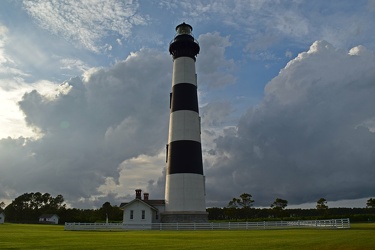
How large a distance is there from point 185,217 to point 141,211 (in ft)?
20.8

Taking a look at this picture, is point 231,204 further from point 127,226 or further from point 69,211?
point 127,226

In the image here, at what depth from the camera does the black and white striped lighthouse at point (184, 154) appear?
118 feet

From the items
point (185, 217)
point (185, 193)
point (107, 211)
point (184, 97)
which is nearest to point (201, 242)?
point (185, 193)

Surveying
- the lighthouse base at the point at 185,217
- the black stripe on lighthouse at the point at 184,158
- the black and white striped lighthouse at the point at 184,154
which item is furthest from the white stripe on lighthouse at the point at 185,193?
the black stripe on lighthouse at the point at 184,158

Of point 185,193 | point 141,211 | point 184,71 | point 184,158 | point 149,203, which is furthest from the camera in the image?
point 149,203

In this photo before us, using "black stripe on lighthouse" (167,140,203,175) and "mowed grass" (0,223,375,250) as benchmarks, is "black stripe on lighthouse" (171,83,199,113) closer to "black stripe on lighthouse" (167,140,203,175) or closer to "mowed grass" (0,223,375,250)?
"black stripe on lighthouse" (167,140,203,175)

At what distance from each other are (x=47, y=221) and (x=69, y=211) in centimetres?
576

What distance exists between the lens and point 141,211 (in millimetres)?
39375

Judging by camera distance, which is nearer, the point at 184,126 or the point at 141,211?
the point at 184,126

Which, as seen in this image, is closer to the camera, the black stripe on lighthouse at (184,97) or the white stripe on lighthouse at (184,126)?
the white stripe on lighthouse at (184,126)

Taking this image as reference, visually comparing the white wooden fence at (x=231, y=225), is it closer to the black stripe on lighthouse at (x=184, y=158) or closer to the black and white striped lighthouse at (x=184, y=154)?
the black and white striped lighthouse at (x=184, y=154)

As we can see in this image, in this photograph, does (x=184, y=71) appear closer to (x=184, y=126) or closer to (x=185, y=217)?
(x=184, y=126)

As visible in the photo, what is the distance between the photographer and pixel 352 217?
190ft

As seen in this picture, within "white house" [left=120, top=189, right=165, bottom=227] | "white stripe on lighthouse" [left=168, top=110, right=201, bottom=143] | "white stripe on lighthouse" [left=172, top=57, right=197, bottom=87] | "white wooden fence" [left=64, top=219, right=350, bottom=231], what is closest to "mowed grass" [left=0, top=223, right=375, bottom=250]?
"white wooden fence" [left=64, top=219, right=350, bottom=231]
